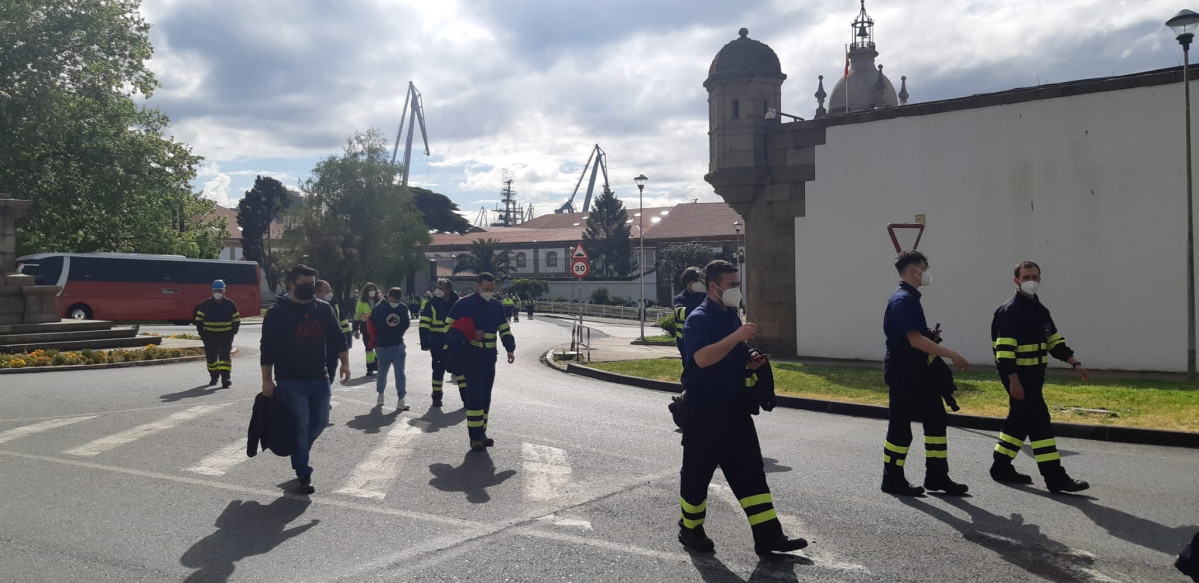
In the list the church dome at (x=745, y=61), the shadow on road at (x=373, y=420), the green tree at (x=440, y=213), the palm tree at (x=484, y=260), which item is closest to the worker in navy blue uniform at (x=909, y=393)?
the shadow on road at (x=373, y=420)

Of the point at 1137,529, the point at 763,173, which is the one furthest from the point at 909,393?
the point at 763,173

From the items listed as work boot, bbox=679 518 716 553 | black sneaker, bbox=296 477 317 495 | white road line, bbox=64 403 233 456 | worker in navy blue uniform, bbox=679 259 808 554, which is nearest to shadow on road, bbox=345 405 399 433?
white road line, bbox=64 403 233 456

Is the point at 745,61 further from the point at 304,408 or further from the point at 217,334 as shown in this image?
the point at 304,408

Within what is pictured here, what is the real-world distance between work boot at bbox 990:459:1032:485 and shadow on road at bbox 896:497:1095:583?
864 millimetres

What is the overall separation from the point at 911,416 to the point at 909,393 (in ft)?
0.60

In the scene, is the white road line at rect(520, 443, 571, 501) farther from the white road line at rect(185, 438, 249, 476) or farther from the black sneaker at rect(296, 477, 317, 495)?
the white road line at rect(185, 438, 249, 476)

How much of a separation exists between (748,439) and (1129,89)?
1459 cm

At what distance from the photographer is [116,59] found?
34.6 m

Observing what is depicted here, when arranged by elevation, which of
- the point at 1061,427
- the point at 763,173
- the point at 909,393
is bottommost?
the point at 1061,427

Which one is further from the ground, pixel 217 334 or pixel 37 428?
pixel 217 334

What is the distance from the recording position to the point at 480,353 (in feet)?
27.2

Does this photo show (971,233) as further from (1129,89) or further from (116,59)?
(116,59)

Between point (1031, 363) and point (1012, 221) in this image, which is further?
point (1012, 221)

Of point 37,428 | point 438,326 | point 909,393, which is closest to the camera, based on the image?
point 909,393
